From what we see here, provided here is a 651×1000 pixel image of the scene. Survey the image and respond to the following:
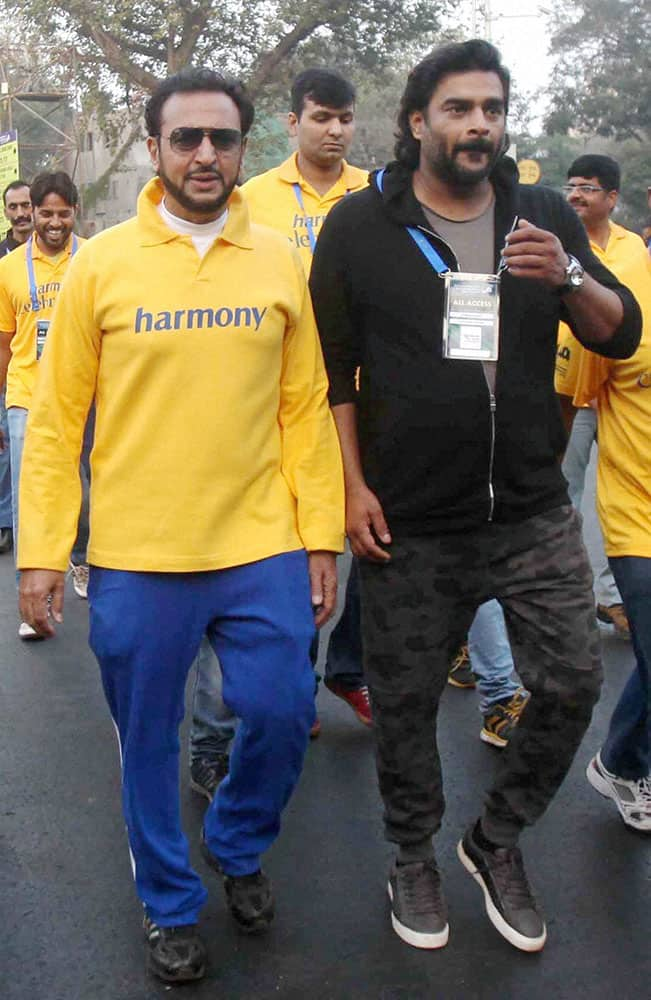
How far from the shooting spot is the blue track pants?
3109mm

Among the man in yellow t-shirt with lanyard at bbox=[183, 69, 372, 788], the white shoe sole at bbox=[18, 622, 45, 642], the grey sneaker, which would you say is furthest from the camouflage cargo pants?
the grey sneaker

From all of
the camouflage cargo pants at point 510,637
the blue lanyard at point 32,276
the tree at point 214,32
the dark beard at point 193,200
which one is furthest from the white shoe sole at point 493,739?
the tree at point 214,32

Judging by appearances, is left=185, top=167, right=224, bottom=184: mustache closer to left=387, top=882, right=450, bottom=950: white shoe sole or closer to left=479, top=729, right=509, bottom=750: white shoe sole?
left=387, top=882, right=450, bottom=950: white shoe sole

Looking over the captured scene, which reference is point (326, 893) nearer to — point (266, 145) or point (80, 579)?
point (80, 579)

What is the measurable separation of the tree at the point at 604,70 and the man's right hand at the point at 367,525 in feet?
132

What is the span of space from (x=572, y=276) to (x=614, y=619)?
340 centimetres

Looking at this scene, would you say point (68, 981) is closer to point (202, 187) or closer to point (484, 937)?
point (484, 937)

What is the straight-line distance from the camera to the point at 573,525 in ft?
11.2

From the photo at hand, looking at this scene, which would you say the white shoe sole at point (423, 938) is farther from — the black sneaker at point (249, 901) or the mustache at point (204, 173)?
the mustache at point (204, 173)

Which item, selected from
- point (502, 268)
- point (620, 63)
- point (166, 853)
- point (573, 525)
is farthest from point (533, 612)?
point (620, 63)

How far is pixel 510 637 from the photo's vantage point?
3.44 metres

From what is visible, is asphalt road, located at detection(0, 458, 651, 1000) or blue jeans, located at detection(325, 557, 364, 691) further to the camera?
blue jeans, located at detection(325, 557, 364, 691)

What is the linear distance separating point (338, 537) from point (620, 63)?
1679 inches

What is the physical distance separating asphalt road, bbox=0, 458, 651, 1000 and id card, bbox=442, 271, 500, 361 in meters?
1.52
